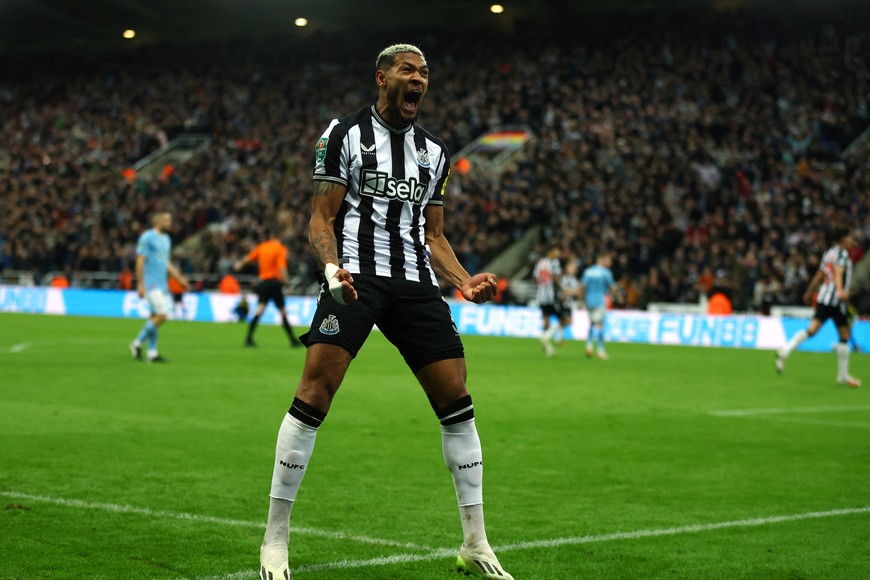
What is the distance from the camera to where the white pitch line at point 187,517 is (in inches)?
239

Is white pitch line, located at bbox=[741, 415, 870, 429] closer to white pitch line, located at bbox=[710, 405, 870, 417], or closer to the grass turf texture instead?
the grass turf texture

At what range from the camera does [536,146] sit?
38.5 meters

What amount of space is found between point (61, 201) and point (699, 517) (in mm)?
43152

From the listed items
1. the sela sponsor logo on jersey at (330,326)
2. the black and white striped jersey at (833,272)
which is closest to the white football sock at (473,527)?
the sela sponsor logo on jersey at (330,326)

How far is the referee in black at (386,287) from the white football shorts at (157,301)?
1243cm

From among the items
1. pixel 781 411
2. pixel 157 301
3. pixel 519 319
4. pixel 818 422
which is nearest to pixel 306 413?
pixel 818 422

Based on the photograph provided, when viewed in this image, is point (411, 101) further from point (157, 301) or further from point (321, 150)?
point (157, 301)

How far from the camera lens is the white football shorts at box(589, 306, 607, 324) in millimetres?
22406

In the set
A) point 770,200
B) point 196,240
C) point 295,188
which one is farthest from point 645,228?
point 196,240

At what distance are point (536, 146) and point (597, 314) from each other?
16781 mm

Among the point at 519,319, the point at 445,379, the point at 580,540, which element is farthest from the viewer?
the point at 519,319

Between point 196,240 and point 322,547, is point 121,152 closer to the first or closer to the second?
point 196,240

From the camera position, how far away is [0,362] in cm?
1725

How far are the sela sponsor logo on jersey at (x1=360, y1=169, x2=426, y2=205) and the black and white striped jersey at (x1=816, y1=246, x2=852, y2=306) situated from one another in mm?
12527
